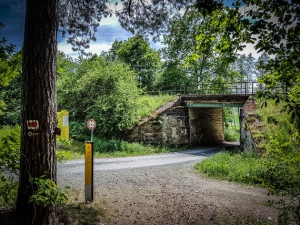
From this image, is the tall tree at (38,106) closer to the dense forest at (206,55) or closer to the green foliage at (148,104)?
the dense forest at (206,55)

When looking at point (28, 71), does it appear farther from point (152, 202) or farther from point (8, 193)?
point (152, 202)

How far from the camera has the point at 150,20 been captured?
568cm

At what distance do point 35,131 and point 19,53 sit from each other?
2.08m

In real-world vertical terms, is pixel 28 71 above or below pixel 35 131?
above

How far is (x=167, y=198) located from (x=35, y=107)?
4.33 metres

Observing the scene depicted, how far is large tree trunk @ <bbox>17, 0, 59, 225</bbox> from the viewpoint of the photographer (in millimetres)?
3090

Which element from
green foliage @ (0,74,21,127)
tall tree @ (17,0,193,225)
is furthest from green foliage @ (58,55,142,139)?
tall tree @ (17,0,193,225)

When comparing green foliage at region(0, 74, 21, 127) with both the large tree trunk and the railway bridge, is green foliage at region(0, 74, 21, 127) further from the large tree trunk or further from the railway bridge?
the large tree trunk

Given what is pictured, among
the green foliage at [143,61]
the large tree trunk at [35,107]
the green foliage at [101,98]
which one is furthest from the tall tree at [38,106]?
the green foliage at [143,61]

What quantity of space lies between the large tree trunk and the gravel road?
1678 millimetres

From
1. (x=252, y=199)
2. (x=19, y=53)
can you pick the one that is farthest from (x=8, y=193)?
(x=252, y=199)

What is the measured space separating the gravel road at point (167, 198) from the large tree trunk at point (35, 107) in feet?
5.51

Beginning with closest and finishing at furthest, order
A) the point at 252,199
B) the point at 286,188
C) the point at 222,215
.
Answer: the point at 286,188 < the point at 222,215 < the point at 252,199

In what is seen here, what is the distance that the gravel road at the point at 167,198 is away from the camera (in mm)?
4543
